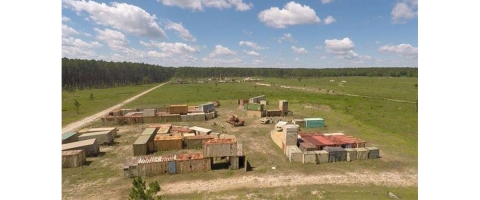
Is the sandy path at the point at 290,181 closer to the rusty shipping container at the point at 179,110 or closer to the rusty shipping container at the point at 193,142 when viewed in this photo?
the rusty shipping container at the point at 193,142

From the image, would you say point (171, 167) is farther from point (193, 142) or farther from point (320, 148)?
point (320, 148)

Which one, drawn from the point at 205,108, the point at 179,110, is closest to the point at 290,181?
the point at 205,108

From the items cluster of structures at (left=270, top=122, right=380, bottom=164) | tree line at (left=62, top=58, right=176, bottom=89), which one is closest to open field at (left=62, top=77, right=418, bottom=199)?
cluster of structures at (left=270, top=122, right=380, bottom=164)

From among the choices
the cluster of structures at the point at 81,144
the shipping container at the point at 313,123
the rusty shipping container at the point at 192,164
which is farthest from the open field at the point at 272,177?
the shipping container at the point at 313,123

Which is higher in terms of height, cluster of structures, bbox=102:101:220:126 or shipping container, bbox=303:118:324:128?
cluster of structures, bbox=102:101:220:126

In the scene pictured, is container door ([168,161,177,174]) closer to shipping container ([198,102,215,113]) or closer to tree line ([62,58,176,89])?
shipping container ([198,102,215,113])

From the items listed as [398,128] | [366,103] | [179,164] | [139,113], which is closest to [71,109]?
[139,113]
